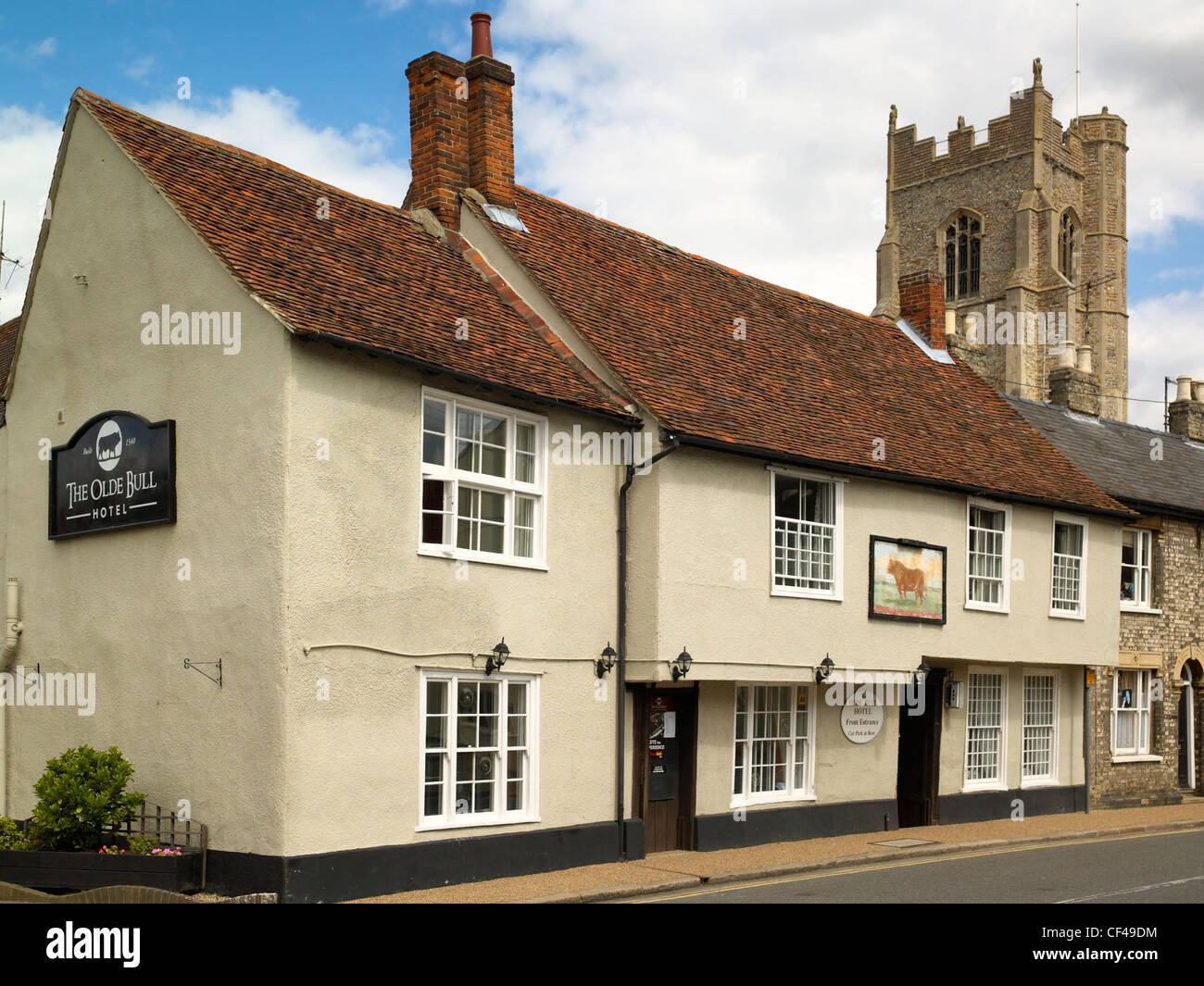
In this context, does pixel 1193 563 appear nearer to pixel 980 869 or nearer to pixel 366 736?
pixel 980 869

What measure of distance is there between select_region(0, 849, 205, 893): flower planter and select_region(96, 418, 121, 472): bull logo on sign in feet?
13.4

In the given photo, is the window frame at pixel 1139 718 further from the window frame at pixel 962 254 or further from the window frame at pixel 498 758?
the window frame at pixel 962 254

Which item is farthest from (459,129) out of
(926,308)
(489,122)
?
(926,308)

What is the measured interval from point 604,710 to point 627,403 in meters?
3.65

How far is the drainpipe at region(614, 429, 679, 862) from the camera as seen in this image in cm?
1566

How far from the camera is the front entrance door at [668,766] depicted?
16.3 metres

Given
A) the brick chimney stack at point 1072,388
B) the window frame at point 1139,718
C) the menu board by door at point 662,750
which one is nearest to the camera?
the menu board by door at point 662,750

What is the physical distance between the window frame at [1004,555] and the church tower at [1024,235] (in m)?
47.0

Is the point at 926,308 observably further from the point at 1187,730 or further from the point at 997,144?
the point at 997,144

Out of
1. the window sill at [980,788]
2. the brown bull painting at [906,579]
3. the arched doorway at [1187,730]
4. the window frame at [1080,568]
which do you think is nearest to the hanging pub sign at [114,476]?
the brown bull painting at [906,579]

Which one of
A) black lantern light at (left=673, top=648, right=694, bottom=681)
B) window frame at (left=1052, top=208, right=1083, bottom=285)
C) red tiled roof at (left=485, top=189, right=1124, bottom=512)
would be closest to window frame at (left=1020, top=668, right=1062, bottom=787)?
red tiled roof at (left=485, top=189, right=1124, bottom=512)

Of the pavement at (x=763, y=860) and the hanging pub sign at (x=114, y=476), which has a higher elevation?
the hanging pub sign at (x=114, y=476)

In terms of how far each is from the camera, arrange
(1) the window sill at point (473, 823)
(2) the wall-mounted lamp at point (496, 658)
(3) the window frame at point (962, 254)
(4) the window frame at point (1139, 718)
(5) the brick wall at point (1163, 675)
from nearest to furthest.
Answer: (1) the window sill at point (473, 823), (2) the wall-mounted lamp at point (496, 658), (5) the brick wall at point (1163, 675), (4) the window frame at point (1139, 718), (3) the window frame at point (962, 254)
